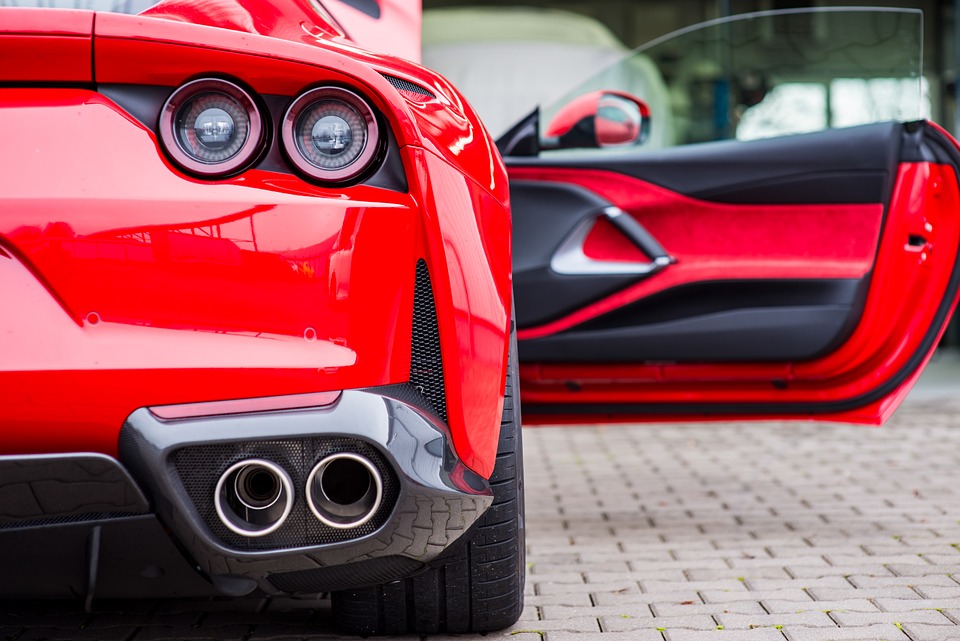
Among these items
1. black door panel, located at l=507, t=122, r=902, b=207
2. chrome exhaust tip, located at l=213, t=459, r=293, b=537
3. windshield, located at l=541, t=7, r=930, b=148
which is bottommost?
chrome exhaust tip, located at l=213, t=459, r=293, b=537

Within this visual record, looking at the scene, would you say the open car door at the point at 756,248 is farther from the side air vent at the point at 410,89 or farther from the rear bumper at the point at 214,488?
the rear bumper at the point at 214,488

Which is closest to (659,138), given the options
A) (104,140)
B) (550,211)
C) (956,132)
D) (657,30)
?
(550,211)

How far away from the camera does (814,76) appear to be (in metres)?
3.68

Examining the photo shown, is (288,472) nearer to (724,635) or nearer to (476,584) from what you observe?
(476,584)

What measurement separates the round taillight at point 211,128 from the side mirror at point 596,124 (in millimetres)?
1550

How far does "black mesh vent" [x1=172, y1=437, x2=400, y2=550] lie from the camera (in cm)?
182

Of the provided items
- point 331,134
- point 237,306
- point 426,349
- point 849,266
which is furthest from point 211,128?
point 849,266

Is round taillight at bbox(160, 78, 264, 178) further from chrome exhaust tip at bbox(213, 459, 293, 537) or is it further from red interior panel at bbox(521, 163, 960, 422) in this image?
red interior panel at bbox(521, 163, 960, 422)

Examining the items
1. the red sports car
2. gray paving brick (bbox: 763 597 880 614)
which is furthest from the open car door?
the red sports car

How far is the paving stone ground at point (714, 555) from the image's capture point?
2662 mm

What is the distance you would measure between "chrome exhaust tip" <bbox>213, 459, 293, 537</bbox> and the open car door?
158 cm

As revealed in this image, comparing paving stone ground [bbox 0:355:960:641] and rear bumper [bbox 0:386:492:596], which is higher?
rear bumper [bbox 0:386:492:596]

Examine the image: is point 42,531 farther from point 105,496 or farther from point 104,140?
point 104,140

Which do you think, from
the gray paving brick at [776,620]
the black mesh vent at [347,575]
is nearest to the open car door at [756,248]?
the gray paving brick at [776,620]
